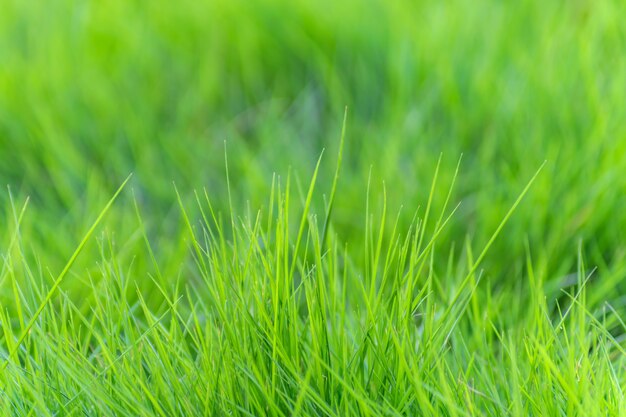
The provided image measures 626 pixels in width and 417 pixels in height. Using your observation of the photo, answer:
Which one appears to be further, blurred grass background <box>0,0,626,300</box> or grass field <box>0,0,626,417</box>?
blurred grass background <box>0,0,626,300</box>

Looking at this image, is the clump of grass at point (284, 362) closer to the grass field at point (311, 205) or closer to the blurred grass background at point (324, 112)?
the grass field at point (311, 205)

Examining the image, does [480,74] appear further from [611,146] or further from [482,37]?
[611,146]

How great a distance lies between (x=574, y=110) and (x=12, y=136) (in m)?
0.94

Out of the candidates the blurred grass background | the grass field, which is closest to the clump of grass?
the grass field

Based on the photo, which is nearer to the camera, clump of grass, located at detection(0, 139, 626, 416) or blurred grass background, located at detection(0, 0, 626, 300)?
clump of grass, located at detection(0, 139, 626, 416)

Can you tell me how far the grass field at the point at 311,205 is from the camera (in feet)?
2.84

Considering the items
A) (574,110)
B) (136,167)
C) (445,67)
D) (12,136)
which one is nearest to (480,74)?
(445,67)

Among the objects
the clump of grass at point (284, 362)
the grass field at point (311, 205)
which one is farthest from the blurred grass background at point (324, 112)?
the clump of grass at point (284, 362)

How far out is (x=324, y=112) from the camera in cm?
168

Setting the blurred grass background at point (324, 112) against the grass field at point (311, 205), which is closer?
the grass field at point (311, 205)

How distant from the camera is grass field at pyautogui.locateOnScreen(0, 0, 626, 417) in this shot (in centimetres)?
87

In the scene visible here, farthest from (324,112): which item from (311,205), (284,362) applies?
(284,362)

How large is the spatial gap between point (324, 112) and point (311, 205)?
34cm

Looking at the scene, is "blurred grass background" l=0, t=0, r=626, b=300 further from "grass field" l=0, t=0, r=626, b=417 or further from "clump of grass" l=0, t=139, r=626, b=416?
"clump of grass" l=0, t=139, r=626, b=416
